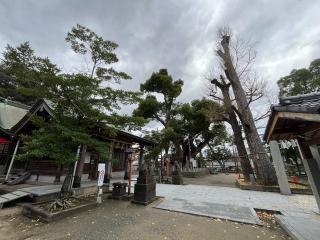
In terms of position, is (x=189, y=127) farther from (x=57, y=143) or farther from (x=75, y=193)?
(x=57, y=143)

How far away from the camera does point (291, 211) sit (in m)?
5.53

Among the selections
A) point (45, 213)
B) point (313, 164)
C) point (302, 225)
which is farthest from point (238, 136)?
point (45, 213)

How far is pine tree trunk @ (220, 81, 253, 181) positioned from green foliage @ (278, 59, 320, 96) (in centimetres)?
1053

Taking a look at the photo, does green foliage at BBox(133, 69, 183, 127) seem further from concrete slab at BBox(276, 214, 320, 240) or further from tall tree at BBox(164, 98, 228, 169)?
concrete slab at BBox(276, 214, 320, 240)

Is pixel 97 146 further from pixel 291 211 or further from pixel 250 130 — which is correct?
pixel 250 130

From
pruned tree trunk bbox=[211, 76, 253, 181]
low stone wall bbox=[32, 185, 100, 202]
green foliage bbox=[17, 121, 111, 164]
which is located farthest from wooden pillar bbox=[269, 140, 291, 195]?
low stone wall bbox=[32, 185, 100, 202]

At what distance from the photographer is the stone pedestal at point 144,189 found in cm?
670

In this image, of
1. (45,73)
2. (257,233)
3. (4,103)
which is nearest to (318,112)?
(257,233)

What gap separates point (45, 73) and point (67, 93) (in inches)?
34.7

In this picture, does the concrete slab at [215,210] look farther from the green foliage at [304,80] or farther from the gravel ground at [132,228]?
the green foliage at [304,80]

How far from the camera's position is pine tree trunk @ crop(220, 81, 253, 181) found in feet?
38.1

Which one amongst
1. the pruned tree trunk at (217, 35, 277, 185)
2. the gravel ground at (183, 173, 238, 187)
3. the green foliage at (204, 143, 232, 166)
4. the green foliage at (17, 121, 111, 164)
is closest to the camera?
the green foliage at (17, 121, 111, 164)

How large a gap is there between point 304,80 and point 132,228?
22.5 m

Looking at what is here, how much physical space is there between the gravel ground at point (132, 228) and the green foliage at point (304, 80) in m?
18.9
